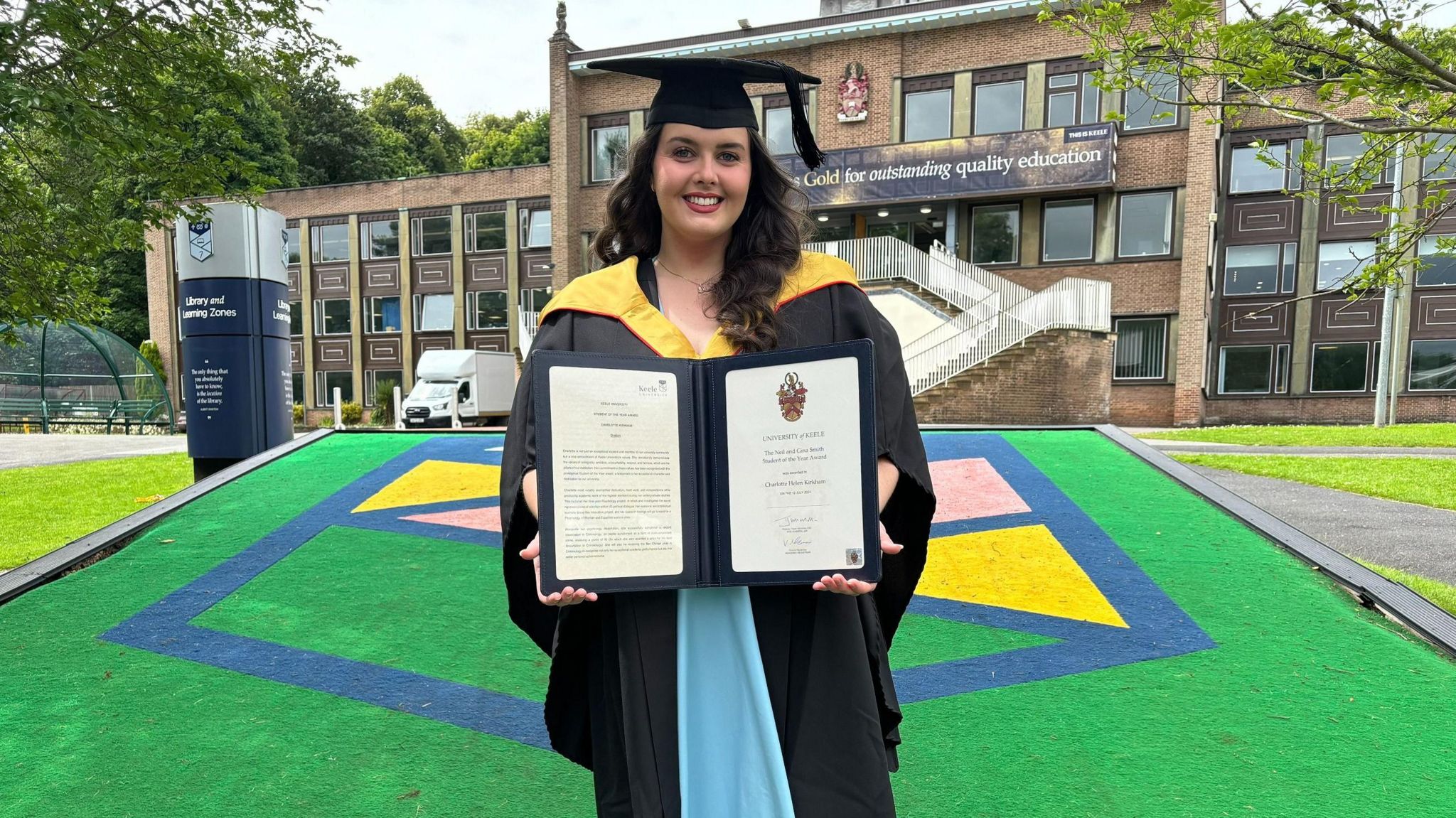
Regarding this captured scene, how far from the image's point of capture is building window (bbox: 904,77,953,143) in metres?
21.9

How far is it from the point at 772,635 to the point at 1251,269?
28.1m

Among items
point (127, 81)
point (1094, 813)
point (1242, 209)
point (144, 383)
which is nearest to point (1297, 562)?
point (1094, 813)

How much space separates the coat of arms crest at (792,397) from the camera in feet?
4.75

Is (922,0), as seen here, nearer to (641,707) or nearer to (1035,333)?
(1035,333)

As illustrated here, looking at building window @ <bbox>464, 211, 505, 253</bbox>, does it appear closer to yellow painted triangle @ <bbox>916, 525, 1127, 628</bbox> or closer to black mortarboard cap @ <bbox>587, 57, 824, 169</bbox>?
yellow painted triangle @ <bbox>916, 525, 1127, 628</bbox>

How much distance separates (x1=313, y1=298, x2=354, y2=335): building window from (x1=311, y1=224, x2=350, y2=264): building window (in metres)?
1.67

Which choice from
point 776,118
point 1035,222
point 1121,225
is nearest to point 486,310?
point 776,118

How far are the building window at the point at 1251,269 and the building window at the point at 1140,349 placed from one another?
5650mm

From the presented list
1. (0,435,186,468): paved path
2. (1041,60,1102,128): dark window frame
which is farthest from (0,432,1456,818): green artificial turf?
(1041,60,1102,128): dark window frame

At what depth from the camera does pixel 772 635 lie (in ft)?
5.34

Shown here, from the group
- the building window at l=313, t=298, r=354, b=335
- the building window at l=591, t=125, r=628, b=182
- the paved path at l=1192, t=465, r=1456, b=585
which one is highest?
the building window at l=591, t=125, r=628, b=182

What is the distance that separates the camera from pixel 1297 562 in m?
4.59

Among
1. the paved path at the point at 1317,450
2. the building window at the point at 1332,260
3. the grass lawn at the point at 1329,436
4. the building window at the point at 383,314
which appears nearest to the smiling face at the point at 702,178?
the paved path at the point at 1317,450

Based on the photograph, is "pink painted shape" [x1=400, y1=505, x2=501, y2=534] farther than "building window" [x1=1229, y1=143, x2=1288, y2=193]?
No
